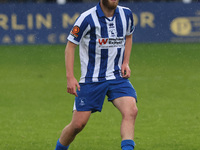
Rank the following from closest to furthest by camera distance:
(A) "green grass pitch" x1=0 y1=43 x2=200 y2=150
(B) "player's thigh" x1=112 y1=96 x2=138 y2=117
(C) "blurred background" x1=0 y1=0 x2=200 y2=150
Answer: (B) "player's thigh" x1=112 y1=96 x2=138 y2=117, (A) "green grass pitch" x1=0 y1=43 x2=200 y2=150, (C) "blurred background" x1=0 y1=0 x2=200 y2=150

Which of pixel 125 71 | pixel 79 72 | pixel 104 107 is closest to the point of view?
pixel 125 71

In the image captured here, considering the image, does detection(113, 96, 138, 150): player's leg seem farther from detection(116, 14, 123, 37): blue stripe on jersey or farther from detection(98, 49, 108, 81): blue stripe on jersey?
detection(116, 14, 123, 37): blue stripe on jersey

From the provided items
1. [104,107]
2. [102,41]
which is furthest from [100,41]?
[104,107]

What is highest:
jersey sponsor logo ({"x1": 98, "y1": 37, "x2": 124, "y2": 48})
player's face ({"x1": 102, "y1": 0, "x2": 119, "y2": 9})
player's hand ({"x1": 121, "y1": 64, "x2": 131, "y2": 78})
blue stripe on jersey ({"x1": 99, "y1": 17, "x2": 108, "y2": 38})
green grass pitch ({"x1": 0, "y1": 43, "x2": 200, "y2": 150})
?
player's face ({"x1": 102, "y1": 0, "x2": 119, "y2": 9})

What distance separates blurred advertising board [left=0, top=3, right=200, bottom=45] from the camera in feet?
73.8

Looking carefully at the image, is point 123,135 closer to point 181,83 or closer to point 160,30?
point 181,83

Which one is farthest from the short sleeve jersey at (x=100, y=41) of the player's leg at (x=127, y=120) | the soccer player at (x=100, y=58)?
the player's leg at (x=127, y=120)

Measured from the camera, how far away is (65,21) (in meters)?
22.8

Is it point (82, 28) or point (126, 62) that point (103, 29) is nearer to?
point (82, 28)

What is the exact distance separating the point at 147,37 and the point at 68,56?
58.1 feet

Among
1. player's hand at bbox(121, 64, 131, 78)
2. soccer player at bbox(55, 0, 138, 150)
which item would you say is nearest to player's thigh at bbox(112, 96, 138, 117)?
soccer player at bbox(55, 0, 138, 150)

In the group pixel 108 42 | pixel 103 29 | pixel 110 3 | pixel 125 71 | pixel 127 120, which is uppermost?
pixel 110 3

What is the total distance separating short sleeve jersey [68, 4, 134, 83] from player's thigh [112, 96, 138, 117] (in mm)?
255

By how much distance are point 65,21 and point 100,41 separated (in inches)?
671
